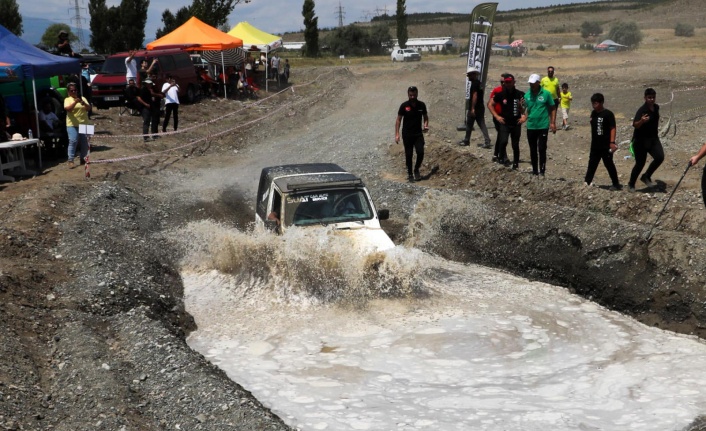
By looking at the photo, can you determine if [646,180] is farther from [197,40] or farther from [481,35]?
[197,40]

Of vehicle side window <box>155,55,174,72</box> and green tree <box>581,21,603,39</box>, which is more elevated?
green tree <box>581,21,603,39</box>

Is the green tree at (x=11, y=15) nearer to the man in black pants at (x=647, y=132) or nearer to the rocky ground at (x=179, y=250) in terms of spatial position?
the rocky ground at (x=179, y=250)

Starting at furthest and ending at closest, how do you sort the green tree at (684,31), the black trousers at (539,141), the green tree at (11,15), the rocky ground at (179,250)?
the green tree at (684,31) → the green tree at (11,15) → the black trousers at (539,141) → the rocky ground at (179,250)

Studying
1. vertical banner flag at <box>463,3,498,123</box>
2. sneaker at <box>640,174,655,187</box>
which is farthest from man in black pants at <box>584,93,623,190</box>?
vertical banner flag at <box>463,3,498,123</box>

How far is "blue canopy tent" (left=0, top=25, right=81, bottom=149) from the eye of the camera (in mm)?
16516

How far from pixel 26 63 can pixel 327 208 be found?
9.14m

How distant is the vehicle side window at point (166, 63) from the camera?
28.6 metres

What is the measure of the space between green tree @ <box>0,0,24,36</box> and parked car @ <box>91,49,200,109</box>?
38542 mm

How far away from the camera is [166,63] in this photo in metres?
29.0

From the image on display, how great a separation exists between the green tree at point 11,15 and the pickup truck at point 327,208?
58589 millimetres

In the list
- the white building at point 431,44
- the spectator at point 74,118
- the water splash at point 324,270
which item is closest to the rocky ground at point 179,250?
the spectator at point 74,118

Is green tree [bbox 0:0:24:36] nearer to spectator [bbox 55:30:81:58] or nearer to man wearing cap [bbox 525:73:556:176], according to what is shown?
spectator [bbox 55:30:81:58]

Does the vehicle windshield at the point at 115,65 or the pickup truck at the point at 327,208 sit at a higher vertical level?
the vehicle windshield at the point at 115,65

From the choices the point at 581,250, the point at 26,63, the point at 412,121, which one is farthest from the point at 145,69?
the point at 581,250
